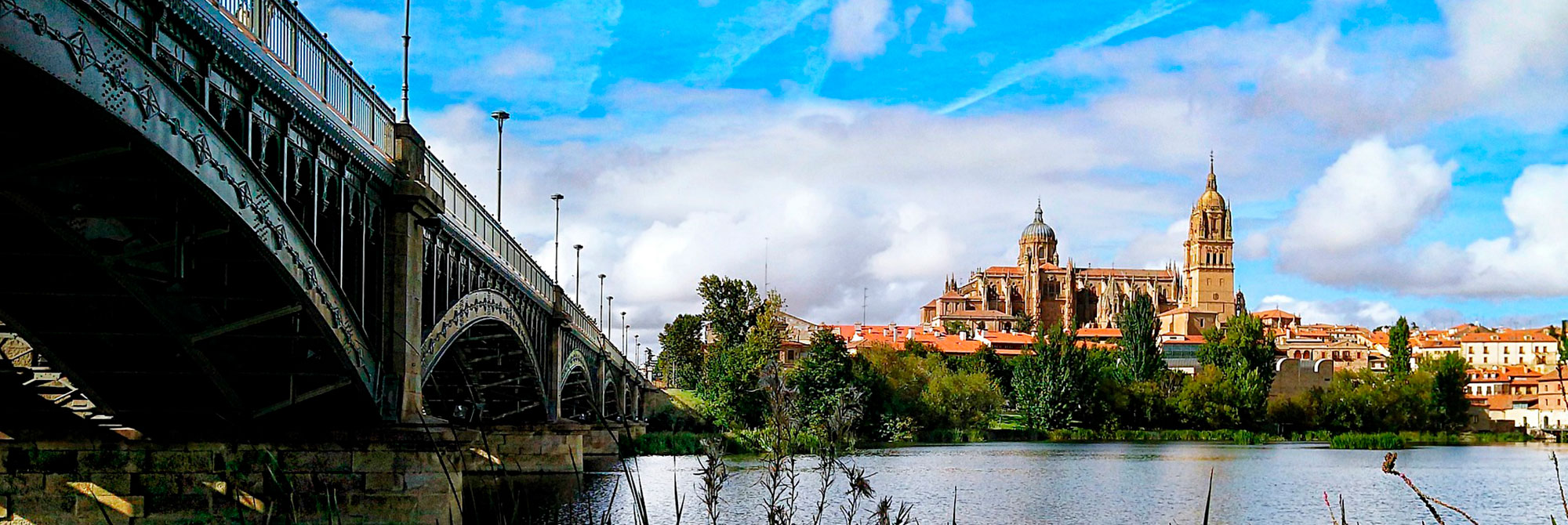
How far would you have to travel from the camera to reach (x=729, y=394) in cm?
7419

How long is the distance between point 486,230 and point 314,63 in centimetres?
1052

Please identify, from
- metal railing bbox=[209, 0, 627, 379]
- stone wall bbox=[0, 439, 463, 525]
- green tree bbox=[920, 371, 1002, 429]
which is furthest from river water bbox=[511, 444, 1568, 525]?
green tree bbox=[920, 371, 1002, 429]

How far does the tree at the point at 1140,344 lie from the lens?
105 metres

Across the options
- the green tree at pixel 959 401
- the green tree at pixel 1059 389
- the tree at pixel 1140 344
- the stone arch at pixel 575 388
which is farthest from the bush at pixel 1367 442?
the stone arch at pixel 575 388

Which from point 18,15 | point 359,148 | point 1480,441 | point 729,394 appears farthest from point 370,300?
point 1480,441

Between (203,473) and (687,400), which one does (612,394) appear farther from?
(203,473)

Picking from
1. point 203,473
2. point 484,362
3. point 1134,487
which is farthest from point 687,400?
point 203,473

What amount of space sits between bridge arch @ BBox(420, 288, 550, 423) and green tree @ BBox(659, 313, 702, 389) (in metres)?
70.5

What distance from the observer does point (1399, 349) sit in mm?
104750

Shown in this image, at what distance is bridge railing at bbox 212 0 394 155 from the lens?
16375 millimetres

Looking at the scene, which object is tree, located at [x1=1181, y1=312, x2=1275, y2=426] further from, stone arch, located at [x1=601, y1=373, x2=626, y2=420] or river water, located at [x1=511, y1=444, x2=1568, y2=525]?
stone arch, located at [x1=601, y1=373, x2=626, y2=420]

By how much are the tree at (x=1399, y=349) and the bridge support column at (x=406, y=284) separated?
93146 millimetres

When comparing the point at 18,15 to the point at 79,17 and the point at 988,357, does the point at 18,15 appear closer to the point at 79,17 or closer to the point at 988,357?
the point at 79,17

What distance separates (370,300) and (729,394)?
53.4 metres
